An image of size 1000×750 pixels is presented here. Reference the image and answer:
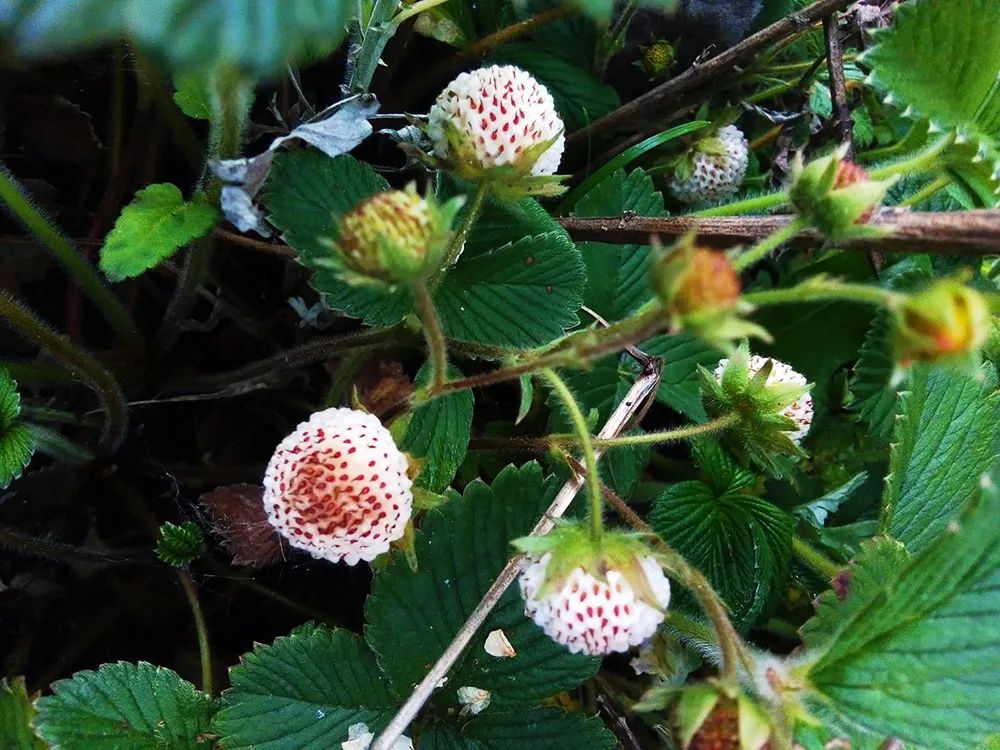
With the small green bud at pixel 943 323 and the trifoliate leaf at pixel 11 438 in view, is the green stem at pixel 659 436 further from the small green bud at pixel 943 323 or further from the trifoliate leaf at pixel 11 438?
the trifoliate leaf at pixel 11 438

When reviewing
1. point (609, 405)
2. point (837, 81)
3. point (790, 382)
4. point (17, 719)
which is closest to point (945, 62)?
point (837, 81)

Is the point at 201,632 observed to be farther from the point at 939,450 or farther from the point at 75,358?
the point at 939,450

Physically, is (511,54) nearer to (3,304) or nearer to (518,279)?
(518,279)

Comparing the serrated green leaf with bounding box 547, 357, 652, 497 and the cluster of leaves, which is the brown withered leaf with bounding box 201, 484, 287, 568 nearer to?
the cluster of leaves

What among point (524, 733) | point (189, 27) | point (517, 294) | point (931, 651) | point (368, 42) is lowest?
point (524, 733)

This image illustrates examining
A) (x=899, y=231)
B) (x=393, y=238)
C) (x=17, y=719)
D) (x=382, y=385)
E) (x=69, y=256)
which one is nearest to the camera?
(x=393, y=238)

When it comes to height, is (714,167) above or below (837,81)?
below

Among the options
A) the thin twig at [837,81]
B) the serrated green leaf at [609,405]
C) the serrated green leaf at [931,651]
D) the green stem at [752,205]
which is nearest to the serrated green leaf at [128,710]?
the serrated green leaf at [609,405]
